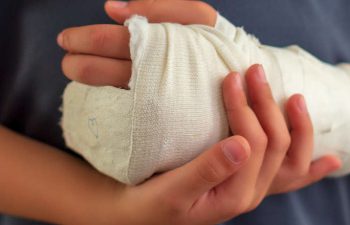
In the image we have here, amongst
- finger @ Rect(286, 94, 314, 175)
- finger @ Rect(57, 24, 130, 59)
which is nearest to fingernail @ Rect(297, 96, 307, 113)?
finger @ Rect(286, 94, 314, 175)

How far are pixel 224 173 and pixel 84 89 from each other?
8.6 inches

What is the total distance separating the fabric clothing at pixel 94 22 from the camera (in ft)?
2.01

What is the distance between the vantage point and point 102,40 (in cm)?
49

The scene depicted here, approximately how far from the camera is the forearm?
590mm

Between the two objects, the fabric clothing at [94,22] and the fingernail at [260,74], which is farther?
the fabric clothing at [94,22]

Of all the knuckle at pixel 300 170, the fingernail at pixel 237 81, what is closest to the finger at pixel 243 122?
the fingernail at pixel 237 81

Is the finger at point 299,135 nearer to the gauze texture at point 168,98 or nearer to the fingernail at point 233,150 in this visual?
the gauze texture at point 168,98

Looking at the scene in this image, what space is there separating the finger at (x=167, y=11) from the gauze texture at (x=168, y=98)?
0.02 m

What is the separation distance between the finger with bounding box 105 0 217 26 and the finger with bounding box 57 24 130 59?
54 mm

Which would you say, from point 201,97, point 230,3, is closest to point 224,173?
point 201,97

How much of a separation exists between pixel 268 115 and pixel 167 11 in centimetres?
19

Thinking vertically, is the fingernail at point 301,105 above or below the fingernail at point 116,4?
below

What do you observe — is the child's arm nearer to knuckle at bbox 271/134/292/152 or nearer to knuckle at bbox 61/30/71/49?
knuckle at bbox 271/134/292/152

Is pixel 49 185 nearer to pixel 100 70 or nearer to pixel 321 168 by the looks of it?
pixel 100 70
